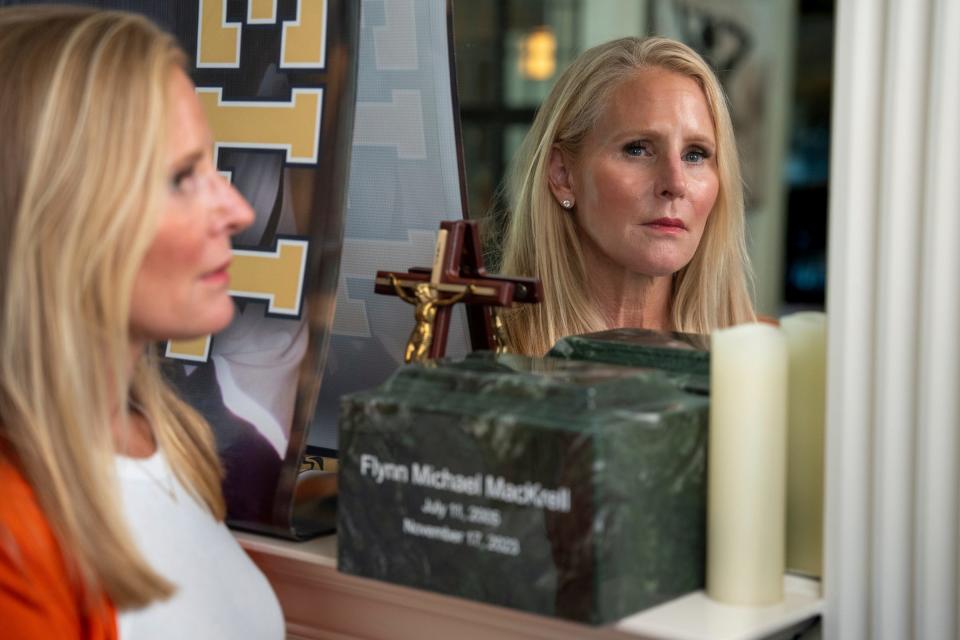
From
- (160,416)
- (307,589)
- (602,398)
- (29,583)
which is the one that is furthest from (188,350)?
(602,398)

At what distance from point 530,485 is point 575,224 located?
1.27 metres

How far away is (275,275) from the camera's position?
4.43 feet

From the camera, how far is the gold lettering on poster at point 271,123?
1.34 metres

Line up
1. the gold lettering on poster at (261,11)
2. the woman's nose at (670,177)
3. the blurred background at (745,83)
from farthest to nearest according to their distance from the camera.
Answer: the blurred background at (745,83) → the woman's nose at (670,177) → the gold lettering on poster at (261,11)

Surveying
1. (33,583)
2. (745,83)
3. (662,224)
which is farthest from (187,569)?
(745,83)

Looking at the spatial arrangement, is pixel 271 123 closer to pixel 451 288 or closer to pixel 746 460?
pixel 451 288

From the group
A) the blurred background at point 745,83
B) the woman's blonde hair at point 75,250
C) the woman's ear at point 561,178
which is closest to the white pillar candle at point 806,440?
the woman's blonde hair at point 75,250

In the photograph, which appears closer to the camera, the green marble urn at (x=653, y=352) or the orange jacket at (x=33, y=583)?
the orange jacket at (x=33, y=583)

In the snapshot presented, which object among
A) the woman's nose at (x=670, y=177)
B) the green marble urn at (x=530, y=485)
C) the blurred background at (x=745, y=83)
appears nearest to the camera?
the green marble urn at (x=530, y=485)

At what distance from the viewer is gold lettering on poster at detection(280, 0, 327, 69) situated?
52.9 inches

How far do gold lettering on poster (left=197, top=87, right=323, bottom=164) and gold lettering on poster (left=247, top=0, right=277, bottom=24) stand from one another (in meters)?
0.09

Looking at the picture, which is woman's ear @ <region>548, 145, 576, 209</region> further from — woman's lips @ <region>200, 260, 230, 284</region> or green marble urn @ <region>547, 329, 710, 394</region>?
woman's lips @ <region>200, 260, 230, 284</region>

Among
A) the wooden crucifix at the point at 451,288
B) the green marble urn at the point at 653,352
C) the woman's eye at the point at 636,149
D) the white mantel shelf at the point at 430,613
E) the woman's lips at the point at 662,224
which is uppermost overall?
the woman's eye at the point at 636,149

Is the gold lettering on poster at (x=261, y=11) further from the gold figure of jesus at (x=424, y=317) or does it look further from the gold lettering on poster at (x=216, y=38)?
the gold figure of jesus at (x=424, y=317)
